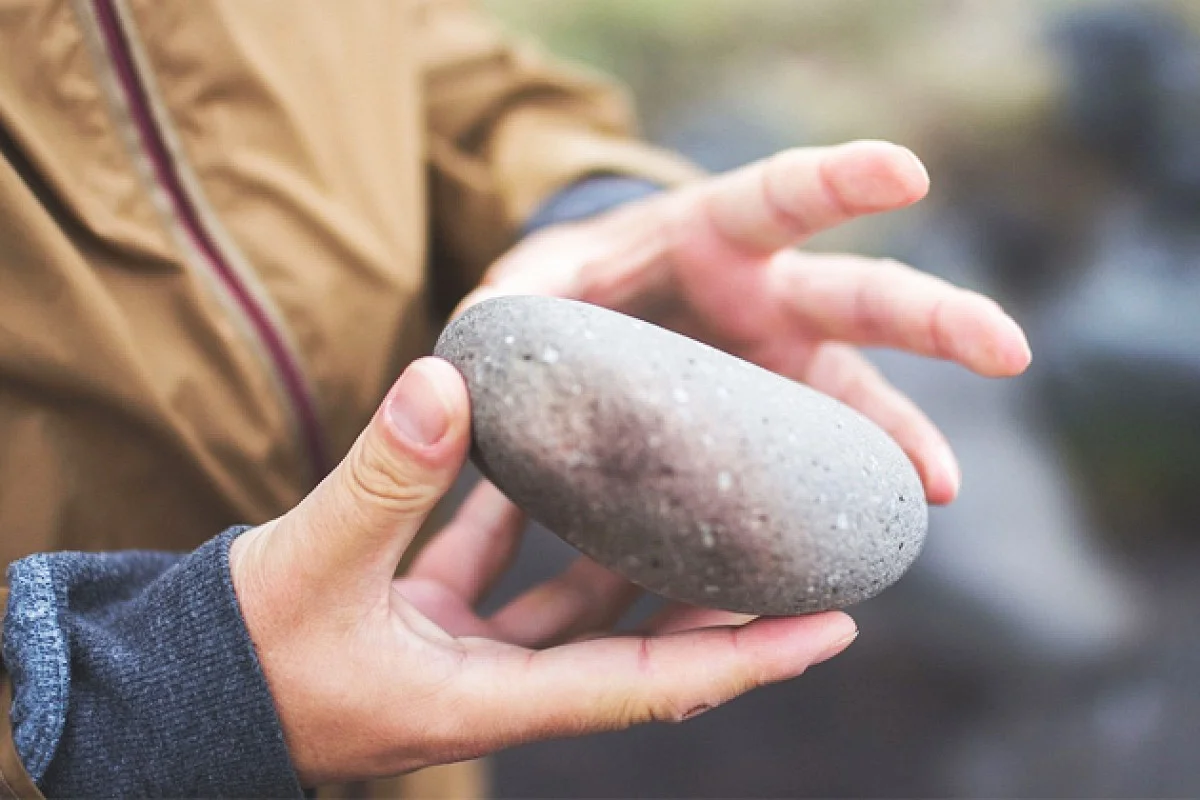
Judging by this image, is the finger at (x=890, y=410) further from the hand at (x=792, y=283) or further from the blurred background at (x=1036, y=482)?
the blurred background at (x=1036, y=482)

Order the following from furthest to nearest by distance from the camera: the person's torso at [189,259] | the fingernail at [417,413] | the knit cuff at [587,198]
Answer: the knit cuff at [587,198], the person's torso at [189,259], the fingernail at [417,413]

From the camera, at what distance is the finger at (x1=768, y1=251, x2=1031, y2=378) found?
74cm

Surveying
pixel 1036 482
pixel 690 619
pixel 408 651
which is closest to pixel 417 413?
pixel 408 651

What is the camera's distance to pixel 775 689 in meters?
1.44

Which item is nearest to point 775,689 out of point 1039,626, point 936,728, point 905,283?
point 936,728

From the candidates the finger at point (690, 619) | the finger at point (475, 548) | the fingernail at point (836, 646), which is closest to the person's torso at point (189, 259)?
the finger at point (475, 548)

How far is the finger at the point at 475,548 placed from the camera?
2.53 feet

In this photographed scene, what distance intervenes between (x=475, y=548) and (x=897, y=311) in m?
0.43

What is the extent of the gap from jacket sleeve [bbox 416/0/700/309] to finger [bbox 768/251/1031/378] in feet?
0.97

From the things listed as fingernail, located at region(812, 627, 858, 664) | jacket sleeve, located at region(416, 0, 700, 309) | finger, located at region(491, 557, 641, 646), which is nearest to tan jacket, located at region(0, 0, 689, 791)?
jacket sleeve, located at region(416, 0, 700, 309)

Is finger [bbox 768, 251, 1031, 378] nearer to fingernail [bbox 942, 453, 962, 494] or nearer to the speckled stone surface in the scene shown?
fingernail [bbox 942, 453, 962, 494]

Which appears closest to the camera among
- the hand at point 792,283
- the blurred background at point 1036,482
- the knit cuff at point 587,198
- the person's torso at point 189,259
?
the person's torso at point 189,259

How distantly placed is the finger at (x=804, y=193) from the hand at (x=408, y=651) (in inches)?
13.3

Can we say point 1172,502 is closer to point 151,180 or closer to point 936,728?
point 936,728
